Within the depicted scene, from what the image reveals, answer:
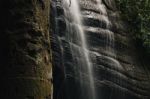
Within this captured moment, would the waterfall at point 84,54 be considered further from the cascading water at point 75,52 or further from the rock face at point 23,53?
the rock face at point 23,53

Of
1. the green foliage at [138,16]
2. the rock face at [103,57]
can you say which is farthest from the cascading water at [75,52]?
the green foliage at [138,16]

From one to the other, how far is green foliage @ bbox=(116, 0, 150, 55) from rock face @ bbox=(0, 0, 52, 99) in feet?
30.0

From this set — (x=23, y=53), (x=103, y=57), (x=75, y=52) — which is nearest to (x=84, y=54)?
(x=75, y=52)

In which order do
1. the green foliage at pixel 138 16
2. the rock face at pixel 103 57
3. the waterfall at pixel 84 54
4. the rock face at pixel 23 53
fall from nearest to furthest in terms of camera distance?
the rock face at pixel 23 53 → the rock face at pixel 103 57 → the waterfall at pixel 84 54 → the green foliage at pixel 138 16

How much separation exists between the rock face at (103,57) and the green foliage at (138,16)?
28 centimetres

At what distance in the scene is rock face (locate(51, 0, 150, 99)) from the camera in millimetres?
8555

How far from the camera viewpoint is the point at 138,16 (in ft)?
35.8

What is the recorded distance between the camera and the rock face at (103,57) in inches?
337

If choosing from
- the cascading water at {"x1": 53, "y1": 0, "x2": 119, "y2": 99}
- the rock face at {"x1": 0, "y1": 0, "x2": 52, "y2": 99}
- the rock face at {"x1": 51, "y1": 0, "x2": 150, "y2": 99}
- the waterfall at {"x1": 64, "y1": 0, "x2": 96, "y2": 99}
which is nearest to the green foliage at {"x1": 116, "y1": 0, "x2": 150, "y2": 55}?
the rock face at {"x1": 51, "y1": 0, "x2": 150, "y2": 99}

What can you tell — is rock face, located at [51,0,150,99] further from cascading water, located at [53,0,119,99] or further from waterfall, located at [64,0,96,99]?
waterfall, located at [64,0,96,99]

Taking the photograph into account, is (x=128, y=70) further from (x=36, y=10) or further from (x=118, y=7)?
(x=36, y=10)

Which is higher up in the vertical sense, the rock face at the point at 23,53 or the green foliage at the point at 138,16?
the rock face at the point at 23,53

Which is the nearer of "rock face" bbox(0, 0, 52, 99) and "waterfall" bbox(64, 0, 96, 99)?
"rock face" bbox(0, 0, 52, 99)

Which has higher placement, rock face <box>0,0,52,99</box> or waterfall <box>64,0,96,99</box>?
rock face <box>0,0,52,99</box>
